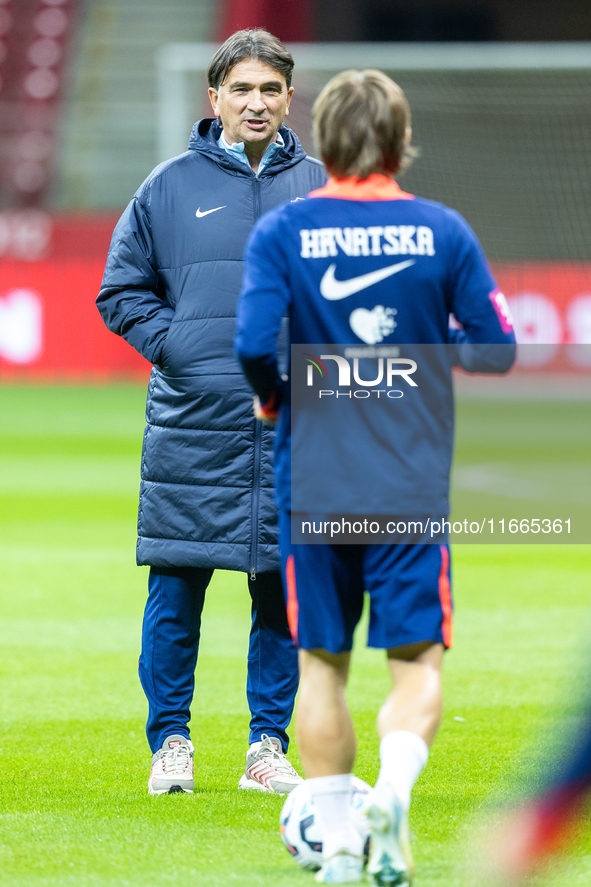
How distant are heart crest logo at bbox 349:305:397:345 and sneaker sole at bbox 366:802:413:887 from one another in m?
1.07

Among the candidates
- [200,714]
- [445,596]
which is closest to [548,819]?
[445,596]

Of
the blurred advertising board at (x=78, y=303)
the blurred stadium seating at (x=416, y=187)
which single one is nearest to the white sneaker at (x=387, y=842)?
the blurred stadium seating at (x=416, y=187)

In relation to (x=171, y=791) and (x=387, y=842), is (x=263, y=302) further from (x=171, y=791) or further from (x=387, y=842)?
(x=171, y=791)

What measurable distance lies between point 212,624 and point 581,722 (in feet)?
15.5

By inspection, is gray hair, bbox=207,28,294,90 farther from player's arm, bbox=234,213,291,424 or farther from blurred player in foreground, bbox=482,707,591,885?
blurred player in foreground, bbox=482,707,591,885

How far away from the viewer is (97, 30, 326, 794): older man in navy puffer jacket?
4.19 meters

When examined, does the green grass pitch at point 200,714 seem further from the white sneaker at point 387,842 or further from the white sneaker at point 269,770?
the white sneaker at point 387,842

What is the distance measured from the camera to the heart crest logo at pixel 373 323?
10.4 ft

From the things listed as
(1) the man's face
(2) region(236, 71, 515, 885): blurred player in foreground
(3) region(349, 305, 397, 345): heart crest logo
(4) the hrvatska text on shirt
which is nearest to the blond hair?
(2) region(236, 71, 515, 885): blurred player in foreground

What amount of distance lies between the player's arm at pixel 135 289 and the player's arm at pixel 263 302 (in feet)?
3.69

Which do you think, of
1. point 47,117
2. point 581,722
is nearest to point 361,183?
point 581,722

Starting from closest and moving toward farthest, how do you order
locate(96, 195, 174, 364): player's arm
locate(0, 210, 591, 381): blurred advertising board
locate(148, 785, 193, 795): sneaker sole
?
locate(148, 785, 193, 795): sneaker sole < locate(96, 195, 174, 364): player's arm < locate(0, 210, 591, 381): blurred advertising board

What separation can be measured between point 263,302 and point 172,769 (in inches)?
67.2

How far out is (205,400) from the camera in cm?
422
